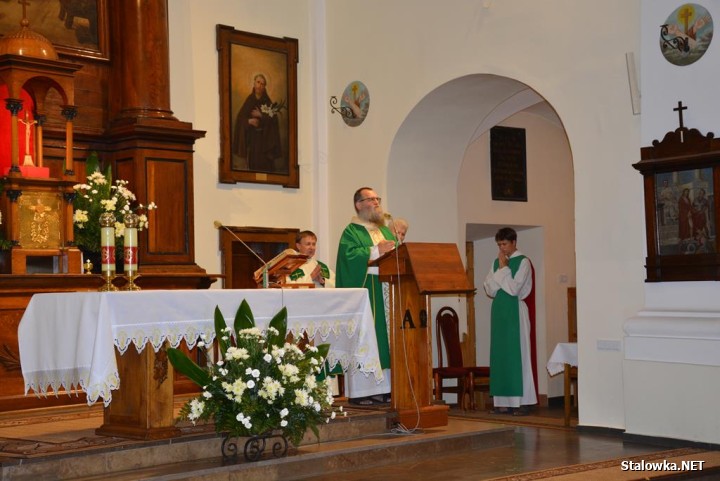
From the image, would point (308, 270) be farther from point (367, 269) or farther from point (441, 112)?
point (441, 112)

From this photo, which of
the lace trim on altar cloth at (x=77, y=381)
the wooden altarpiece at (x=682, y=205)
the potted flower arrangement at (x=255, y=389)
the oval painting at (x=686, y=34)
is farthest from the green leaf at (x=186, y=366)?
the oval painting at (x=686, y=34)

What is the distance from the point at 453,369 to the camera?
1109 centimetres

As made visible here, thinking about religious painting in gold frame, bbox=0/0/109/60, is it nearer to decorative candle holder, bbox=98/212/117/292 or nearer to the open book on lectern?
decorative candle holder, bbox=98/212/117/292

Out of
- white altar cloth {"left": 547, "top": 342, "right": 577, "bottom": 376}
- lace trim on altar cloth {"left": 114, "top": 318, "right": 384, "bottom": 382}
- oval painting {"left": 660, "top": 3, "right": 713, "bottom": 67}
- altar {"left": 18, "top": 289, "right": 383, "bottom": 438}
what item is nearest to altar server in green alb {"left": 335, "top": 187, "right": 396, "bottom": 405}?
lace trim on altar cloth {"left": 114, "top": 318, "right": 384, "bottom": 382}

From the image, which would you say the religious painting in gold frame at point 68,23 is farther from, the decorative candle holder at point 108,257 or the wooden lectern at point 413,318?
the wooden lectern at point 413,318

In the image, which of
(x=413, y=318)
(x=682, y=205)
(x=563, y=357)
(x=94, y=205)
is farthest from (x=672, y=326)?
(x=94, y=205)

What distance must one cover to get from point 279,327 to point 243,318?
0.24m

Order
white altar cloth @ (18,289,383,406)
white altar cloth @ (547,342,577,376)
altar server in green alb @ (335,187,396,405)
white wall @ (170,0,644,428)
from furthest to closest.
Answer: white altar cloth @ (547,342,577,376) → white wall @ (170,0,644,428) → altar server in green alb @ (335,187,396,405) → white altar cloth @ (18,289,383,406)

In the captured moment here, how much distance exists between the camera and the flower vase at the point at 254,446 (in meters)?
6.57

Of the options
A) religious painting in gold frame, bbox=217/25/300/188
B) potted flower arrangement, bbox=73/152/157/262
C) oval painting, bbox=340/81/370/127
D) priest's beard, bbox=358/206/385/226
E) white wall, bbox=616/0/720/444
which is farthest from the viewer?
Answer: oval painting, bbox=340/81/370/127

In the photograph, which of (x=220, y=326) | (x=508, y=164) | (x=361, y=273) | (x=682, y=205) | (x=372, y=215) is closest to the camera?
(x=220, y=326)

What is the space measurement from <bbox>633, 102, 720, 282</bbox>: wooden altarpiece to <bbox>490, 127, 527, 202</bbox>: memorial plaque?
458 cm

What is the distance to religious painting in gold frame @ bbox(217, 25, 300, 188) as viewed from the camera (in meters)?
11.2

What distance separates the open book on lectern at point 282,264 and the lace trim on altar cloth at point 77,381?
1.70m
